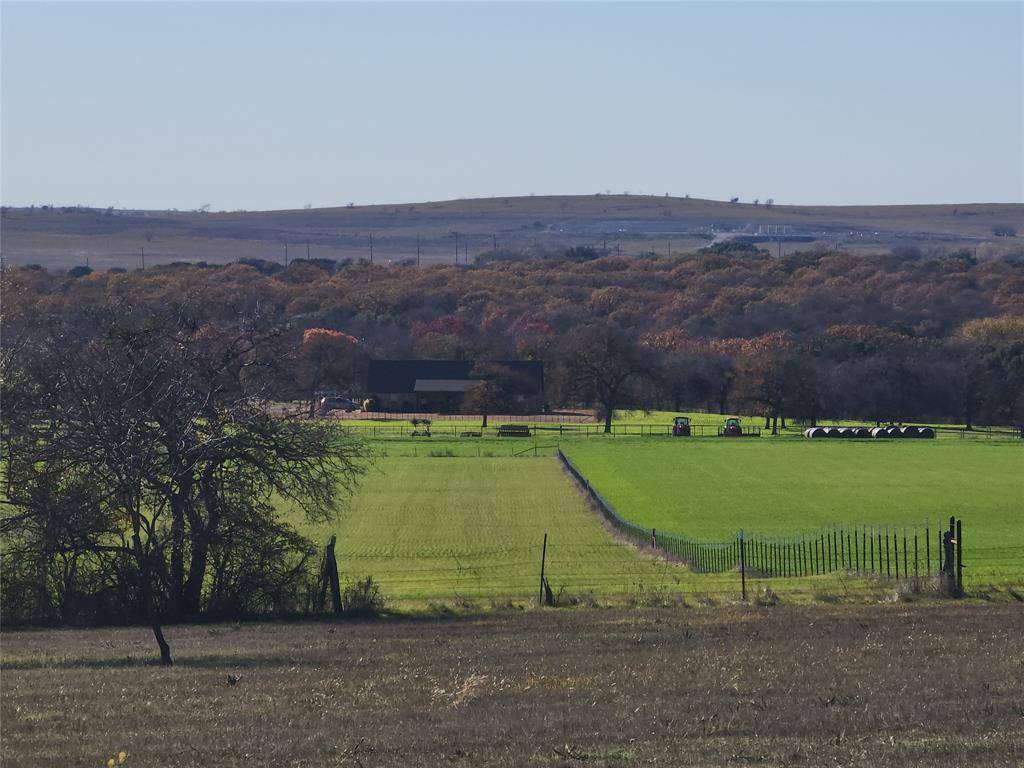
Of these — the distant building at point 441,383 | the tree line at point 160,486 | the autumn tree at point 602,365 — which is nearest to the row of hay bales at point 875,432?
the autumn tree at point 602,365

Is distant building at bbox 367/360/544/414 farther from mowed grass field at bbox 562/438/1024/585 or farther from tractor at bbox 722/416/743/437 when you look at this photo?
mowed grass field at bbox 562/438/1024/585

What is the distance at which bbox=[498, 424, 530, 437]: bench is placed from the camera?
81.2 m

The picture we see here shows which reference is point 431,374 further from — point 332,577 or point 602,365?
point 332,577

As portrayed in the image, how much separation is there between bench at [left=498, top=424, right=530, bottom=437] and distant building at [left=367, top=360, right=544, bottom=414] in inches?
727

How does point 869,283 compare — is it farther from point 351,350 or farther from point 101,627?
point 101,627

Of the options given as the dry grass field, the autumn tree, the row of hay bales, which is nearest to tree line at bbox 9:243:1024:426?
the autumn tree

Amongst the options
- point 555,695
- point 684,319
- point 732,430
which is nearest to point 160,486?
point 555,695

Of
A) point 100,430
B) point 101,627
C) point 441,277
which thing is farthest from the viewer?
point 441,277

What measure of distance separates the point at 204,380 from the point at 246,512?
3.21 m

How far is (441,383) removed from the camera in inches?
4274

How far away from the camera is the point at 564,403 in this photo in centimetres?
10338

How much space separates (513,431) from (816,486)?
3085 cm

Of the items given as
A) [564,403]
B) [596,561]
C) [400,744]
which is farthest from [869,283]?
[400,744]

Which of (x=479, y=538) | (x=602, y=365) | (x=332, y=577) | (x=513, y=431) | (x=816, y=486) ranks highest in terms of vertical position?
(x=332, y=577)
